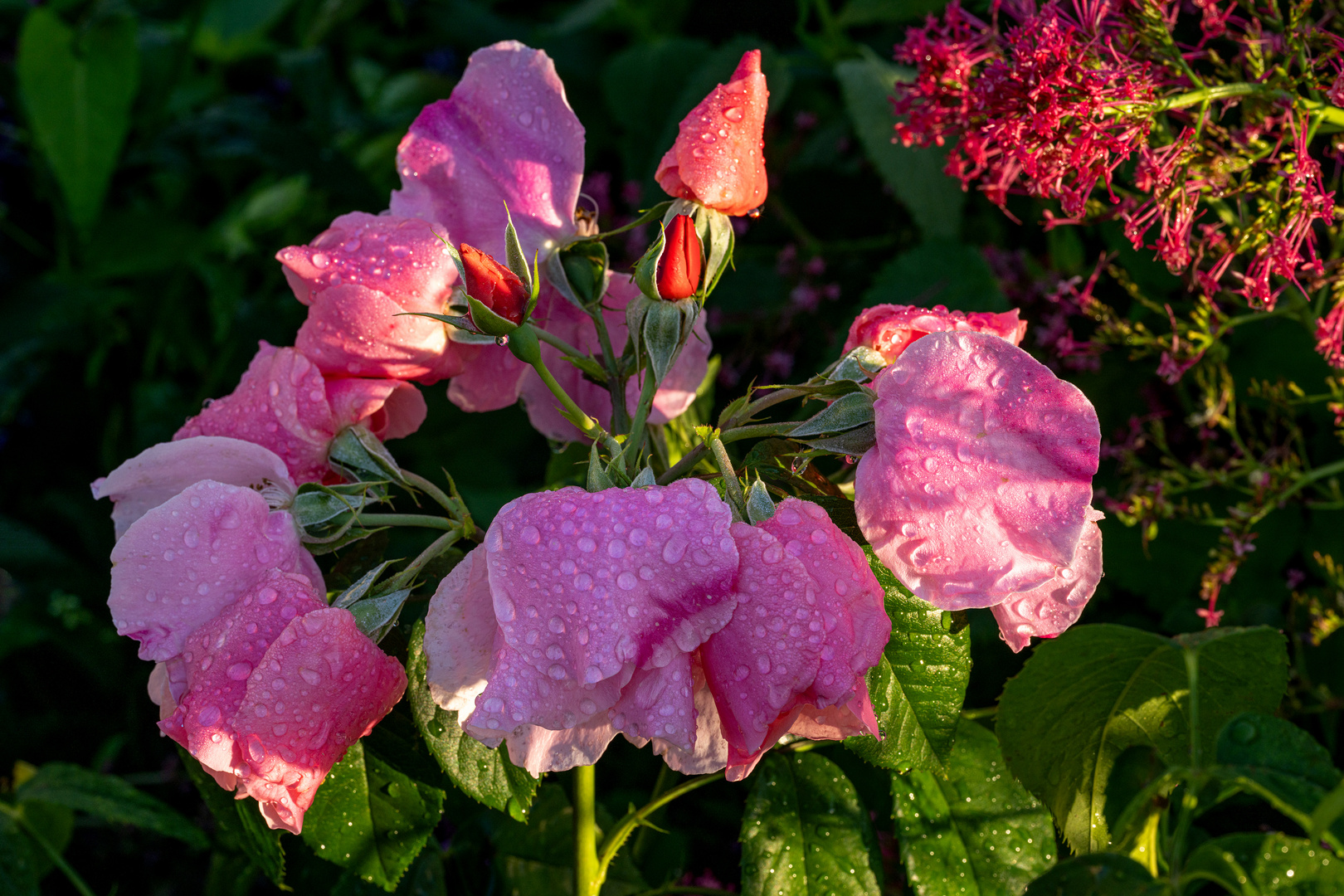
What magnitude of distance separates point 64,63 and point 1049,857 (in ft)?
5.15

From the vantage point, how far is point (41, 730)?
121 centimetres

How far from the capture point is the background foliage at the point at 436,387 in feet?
2.24

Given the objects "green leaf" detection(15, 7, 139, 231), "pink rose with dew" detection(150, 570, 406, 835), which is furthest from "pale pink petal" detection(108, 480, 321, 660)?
"green leaf" detection(15, 7, 139, 231)

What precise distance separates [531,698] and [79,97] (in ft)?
4.67

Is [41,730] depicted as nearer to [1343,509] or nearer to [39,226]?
[39,226]

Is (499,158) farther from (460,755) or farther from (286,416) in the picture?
(460,755)

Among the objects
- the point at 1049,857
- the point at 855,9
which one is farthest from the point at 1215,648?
the point at 855,9

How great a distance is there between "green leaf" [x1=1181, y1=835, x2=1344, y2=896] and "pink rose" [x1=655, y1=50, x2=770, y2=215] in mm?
319

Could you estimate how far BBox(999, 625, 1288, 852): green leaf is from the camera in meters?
0.43

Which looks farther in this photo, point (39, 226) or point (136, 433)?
point (39, 226)

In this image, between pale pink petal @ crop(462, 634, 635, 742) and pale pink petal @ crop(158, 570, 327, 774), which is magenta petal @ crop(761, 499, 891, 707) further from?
pale pink petal @ crop(158, 570, 327, 774)

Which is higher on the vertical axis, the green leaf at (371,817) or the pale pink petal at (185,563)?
the pale pink petal at (185,563)

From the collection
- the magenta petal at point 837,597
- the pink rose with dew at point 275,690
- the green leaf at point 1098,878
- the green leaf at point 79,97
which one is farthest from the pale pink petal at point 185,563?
the green leaf at point 79,97

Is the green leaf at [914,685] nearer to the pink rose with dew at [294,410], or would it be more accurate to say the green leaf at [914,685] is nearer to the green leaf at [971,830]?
the green leaf at [971,830]
